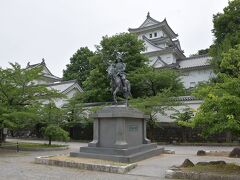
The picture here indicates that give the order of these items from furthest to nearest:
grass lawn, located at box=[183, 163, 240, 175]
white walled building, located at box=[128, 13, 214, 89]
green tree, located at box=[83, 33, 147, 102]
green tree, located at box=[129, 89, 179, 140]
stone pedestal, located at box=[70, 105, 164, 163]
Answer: white walled building, located at box=[128, 13, 214, 89] → green tree, located at box=[83, 33, 147, 102] → green tree, located at box=[129, 89, 179, 140] → stone pedestal, located at box=[70, 105, 164, 163] → grass lawn, located at box=[183, 163, 240, 175]

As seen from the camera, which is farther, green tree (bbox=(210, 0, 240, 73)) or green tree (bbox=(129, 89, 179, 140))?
green tree (bbox=(210, 0, 240, 73))

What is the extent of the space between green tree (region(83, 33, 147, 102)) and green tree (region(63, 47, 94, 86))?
13.5 m

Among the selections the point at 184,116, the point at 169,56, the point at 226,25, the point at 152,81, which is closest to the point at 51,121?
the point at 184,116

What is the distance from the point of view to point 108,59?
3312cm

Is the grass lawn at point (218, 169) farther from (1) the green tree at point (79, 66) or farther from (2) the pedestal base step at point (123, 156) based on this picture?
(1) the green tree at point (79, 66)

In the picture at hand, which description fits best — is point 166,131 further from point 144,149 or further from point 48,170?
point 48,170

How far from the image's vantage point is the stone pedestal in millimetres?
13485

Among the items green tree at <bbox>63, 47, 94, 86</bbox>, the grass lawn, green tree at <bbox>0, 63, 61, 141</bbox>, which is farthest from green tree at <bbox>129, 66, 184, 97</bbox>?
the grass lawn

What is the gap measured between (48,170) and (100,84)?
837 inches

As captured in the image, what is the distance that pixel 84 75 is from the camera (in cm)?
4759

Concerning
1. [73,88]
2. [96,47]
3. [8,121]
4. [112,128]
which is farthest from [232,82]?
[73,88]

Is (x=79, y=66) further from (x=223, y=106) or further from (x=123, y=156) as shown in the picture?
(x=223, y=106)

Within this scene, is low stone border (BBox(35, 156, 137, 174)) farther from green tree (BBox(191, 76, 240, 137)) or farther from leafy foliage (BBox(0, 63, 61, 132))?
leafy foliage (BBox(0, 63, 61, 132))

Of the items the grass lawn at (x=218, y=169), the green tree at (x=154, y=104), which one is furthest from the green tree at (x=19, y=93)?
the grass lawn at (x=218, y=169)
